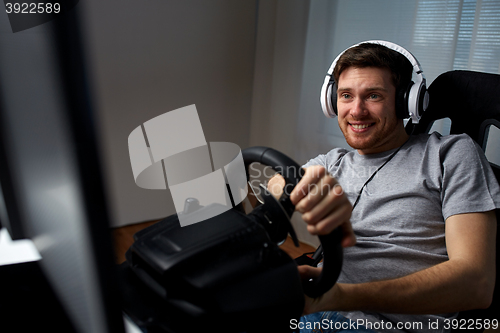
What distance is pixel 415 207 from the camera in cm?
89

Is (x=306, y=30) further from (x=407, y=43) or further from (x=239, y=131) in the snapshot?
(x=239, y=131)

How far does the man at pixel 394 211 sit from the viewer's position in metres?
0.68

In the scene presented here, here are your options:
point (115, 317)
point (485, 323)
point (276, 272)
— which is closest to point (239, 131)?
point (485, 323)

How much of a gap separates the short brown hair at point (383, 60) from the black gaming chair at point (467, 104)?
10 cm

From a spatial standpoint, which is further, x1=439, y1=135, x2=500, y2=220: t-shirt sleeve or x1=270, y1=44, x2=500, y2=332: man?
x1=439, y1=135, x2=500, y2=220: t-shirt sleeve

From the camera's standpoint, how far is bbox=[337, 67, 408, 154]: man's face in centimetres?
103

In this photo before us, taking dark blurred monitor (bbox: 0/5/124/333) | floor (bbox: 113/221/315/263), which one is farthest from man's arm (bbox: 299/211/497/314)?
floor (bbox: 113/221/315/263)

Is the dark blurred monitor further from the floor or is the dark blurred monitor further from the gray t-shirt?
the floor

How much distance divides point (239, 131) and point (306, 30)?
87 centimetres

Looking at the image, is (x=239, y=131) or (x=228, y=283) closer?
(x=228, y=283)

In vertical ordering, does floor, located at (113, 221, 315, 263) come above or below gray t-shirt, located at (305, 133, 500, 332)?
below

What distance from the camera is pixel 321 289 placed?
1.82ft

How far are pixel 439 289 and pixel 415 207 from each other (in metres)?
0.23

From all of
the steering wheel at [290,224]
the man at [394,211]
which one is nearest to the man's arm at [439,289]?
the man at [394,211]
